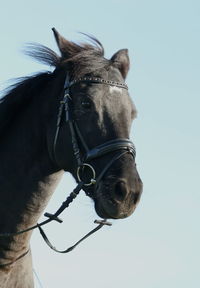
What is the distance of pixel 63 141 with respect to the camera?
9.05 meters

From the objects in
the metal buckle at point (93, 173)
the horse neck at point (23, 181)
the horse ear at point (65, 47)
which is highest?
the horse ear at point (65, 47)

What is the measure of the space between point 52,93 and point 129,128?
1105mm

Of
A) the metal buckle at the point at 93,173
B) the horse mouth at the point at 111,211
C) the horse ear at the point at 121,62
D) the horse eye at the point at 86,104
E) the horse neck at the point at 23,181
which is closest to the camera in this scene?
the horse mouth at the point at 111,211

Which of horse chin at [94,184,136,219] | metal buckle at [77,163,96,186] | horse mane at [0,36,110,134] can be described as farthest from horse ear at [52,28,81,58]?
horse chin at [94,184,136,219]

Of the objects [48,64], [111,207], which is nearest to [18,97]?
[48,64]

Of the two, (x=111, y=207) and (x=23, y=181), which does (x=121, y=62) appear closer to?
(x=23, y=181)

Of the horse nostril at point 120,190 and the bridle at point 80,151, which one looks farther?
the bridle at point 80,151

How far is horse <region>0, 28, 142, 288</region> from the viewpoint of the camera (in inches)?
337

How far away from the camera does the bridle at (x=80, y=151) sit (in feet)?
28.1

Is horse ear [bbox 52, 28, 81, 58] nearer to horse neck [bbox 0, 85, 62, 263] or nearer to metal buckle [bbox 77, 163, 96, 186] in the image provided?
horse neck [bbox 0, 85, 62, 263]

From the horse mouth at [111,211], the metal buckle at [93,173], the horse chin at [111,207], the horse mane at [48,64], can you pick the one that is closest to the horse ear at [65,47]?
the horse mane at [48,64]

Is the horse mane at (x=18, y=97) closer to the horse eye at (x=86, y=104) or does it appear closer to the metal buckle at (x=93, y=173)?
the horse eye at (x=86, y=104)

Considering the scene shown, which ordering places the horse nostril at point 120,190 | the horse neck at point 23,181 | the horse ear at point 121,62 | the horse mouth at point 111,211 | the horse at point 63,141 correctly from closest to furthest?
the horse nostril at point 120,190 < the horse mouth at point 111,211 < the horse at point 63,141 < the horse neck at point 23,181 < the horse ear at point 121,62

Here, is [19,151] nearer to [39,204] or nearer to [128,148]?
[39,204]
